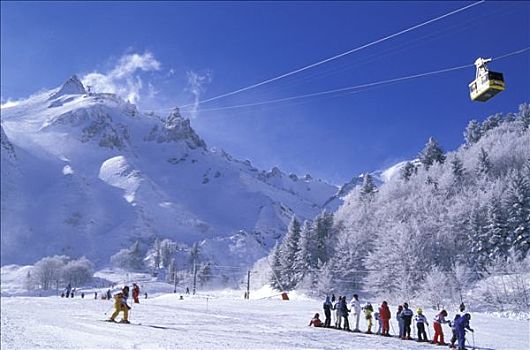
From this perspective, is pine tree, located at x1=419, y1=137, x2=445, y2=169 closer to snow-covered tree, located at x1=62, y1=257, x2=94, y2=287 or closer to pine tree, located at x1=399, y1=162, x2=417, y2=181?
pine tree, located at x1=399, y1=162, x2=417, y2=181

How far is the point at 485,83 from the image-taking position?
13453 millimetres

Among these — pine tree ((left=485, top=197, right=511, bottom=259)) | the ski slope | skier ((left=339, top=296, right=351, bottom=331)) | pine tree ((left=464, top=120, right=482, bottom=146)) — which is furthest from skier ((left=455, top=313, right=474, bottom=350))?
pine tree ((left=464, top=120, right=482, bottom=146))

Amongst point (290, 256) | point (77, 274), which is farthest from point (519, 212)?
point (77, 274)

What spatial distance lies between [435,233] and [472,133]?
19.6 metres

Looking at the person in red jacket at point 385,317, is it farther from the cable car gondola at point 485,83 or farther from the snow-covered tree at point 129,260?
the snow-covered tree at point 129,260

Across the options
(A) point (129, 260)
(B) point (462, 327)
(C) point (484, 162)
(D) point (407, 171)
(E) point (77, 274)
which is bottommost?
(B) point (462, 327)

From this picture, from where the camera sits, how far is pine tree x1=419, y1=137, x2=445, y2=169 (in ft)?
285

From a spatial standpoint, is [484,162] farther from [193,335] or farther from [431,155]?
[193,335]

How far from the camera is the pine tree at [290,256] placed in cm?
8056

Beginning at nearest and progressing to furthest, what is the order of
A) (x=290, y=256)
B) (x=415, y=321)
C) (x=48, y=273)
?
(x=415, y=321), (x=290, y=256), (x=48, y=273)

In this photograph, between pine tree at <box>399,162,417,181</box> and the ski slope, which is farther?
pine tree at <box>399,162,417,181</box>

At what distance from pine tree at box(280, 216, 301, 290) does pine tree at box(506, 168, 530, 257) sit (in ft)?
106

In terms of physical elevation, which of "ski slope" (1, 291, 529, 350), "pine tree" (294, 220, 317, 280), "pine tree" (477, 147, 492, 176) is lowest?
"ski slope" (1, 291, 529, 350)

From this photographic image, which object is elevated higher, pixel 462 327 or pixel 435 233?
pixel 435 233
